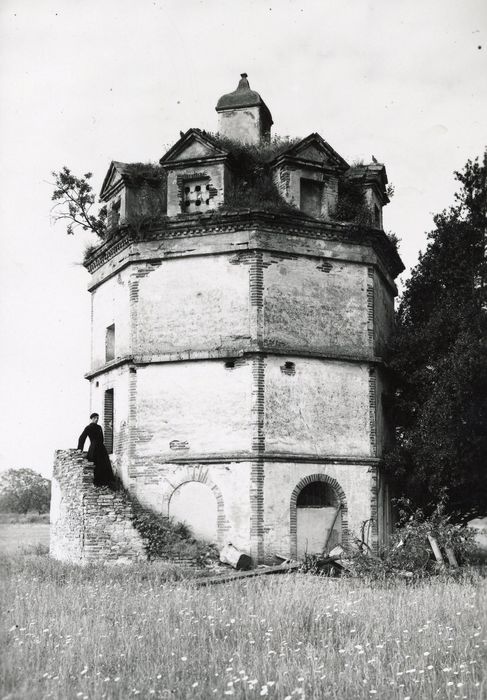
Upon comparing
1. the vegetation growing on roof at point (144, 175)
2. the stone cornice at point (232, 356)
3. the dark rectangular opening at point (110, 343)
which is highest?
the vegetation growing on roof at point (144, 175)

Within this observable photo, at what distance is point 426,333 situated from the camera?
22.1 m

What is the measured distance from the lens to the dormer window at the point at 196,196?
21.8m

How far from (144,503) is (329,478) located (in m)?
4.71

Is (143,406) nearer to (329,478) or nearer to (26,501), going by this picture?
(329,478)

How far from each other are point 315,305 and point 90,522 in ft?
25.6

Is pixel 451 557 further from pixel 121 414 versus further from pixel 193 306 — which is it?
pixel 121 414

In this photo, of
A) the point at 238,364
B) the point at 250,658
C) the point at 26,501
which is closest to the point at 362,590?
the point at 250,658

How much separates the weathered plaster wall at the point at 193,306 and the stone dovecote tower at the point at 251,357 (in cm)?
4

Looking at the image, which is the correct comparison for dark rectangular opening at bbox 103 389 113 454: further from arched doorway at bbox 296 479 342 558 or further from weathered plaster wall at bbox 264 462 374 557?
arched doorway at bbox 296 479 342 558

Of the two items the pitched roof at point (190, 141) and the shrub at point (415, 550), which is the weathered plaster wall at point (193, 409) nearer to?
the shrub at point (415, 550)

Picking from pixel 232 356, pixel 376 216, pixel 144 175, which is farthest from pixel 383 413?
pixel 144 175

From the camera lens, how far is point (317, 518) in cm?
2041

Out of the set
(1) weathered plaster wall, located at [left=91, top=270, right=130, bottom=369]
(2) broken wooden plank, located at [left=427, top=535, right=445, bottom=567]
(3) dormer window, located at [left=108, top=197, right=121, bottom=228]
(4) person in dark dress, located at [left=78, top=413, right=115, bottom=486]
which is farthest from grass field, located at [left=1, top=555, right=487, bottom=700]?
(3) dormer window, located at [left=108, top=197, right=121, bottom=228]

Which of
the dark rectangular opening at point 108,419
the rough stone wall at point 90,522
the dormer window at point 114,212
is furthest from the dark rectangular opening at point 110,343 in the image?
the rough stone wall at point 90,522
